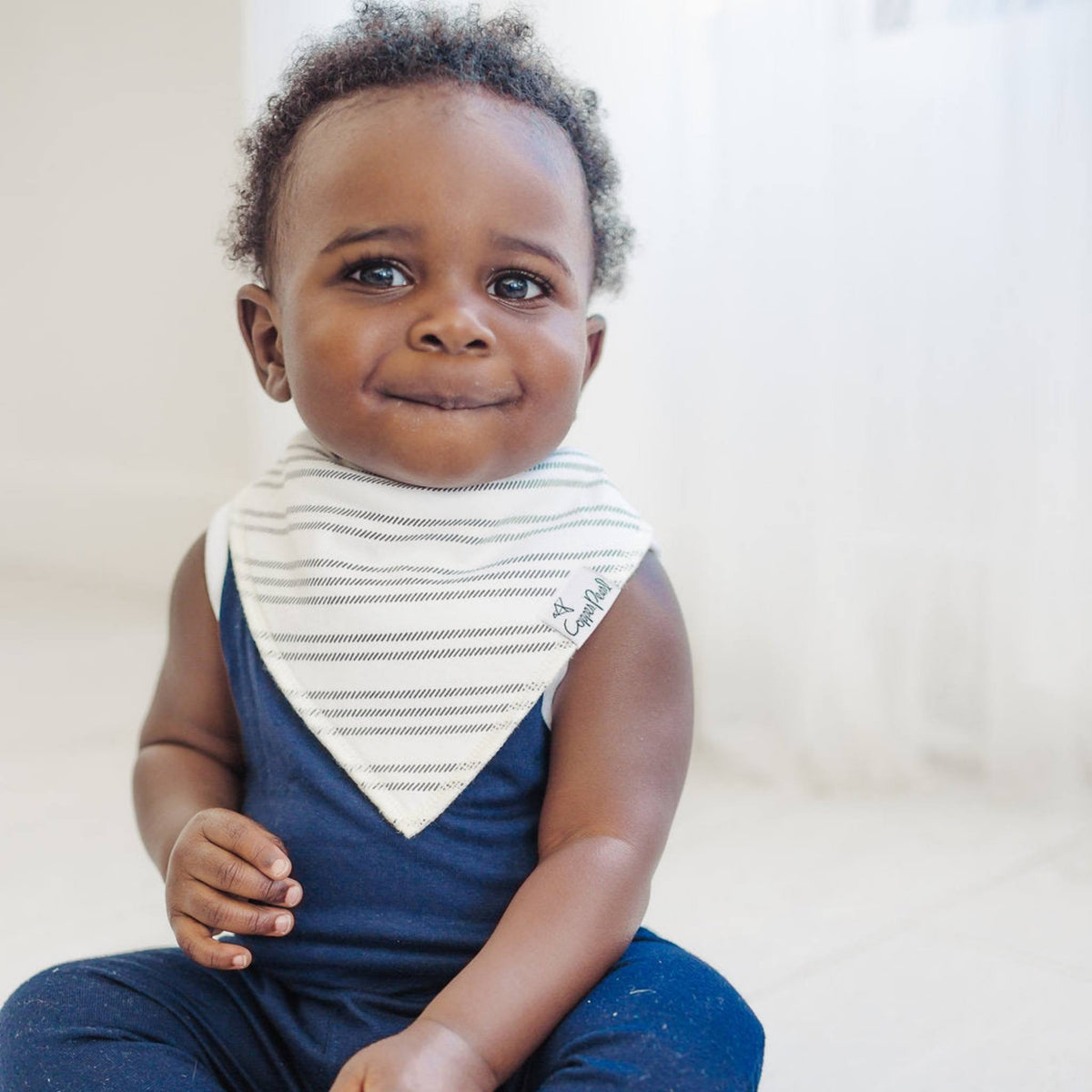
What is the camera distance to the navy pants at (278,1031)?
60cm

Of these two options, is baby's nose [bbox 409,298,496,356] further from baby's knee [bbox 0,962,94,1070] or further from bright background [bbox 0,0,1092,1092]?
bright background [bbox 0,0,1092,1092]

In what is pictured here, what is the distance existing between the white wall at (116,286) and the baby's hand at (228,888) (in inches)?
67.1

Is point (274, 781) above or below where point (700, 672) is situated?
above

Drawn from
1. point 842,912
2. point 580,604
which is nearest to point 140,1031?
point 580,604

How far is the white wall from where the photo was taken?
235 centimetres

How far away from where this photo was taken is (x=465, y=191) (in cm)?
67

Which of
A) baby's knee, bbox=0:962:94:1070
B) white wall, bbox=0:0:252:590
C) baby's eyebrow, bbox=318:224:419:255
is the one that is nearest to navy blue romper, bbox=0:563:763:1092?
baby's knee, bbox=0:962:94:1070

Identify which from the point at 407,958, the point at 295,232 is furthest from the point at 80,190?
the point at 407,958

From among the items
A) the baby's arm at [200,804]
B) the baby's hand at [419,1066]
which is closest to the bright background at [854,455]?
the baby's arm at [200,804]

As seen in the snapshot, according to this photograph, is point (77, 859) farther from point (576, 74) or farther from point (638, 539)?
point (576, 74)

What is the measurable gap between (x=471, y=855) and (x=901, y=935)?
44 cm

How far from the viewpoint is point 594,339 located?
2.66 feet

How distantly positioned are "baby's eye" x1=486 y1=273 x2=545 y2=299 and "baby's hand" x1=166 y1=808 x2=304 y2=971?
0.91ft

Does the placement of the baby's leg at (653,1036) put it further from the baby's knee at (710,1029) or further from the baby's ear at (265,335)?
the baby's ear at (265,335)
